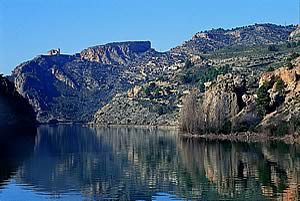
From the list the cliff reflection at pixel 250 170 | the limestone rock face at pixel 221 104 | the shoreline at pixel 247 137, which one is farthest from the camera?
the limestone rock face at pixel 221 104

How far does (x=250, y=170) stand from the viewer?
63.2 metres

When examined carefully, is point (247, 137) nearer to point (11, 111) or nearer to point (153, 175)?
point (153, 175)

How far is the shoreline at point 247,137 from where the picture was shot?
113625 mm

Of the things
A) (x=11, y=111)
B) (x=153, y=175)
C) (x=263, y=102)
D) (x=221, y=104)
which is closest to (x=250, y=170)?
(x=153, y=175)

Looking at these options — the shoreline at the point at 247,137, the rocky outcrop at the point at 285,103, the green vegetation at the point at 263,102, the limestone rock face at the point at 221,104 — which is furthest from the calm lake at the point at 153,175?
the limestone rock face at the point at 221,104

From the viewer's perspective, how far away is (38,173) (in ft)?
210

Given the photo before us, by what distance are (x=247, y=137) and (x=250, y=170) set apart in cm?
6468

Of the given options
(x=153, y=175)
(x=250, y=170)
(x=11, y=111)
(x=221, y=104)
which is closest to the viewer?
(x=153, y=175)

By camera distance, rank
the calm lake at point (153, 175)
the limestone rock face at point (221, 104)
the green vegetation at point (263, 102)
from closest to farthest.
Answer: the calm lake at point (153, 175)
the green vegetation at point (263, 102)
the limestone rock face at point (221, 104)

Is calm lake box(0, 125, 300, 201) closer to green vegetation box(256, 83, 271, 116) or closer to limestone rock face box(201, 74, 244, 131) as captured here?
green vegetation box(256, 83, 271, 116)

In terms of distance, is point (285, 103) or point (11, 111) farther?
point (11, 111)

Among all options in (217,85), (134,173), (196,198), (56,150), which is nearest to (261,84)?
(217,85)

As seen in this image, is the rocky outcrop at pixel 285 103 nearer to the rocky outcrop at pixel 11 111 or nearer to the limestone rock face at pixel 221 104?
the limestone rock face at pixel 221 104

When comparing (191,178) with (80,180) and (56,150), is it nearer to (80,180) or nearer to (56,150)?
(80,180)
